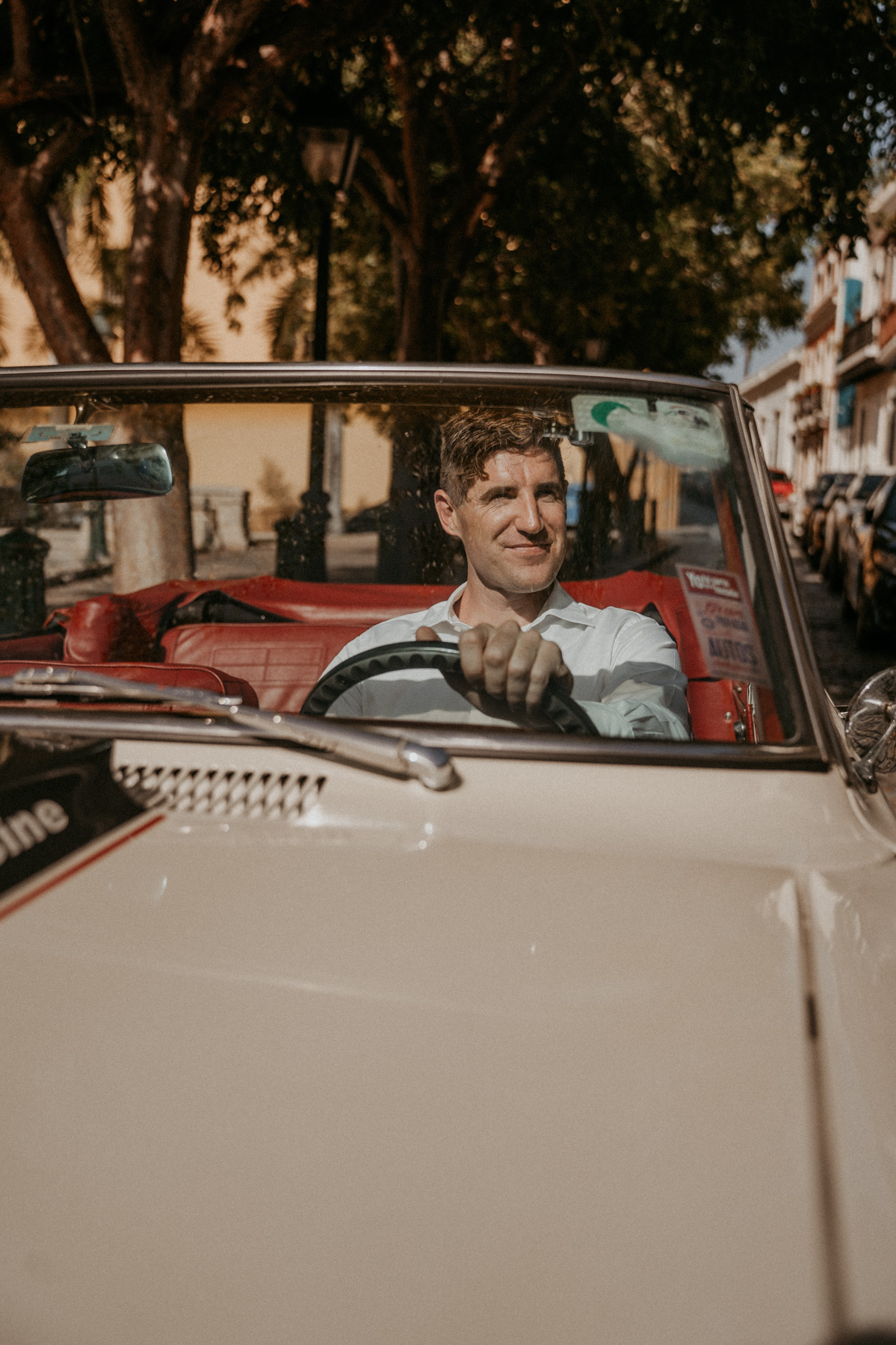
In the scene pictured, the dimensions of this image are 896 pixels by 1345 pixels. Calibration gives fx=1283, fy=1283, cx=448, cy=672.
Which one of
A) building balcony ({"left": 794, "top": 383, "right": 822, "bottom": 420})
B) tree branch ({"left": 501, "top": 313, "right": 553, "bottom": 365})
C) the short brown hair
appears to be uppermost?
building balcony ({"left": 794, "top": 383, "right": 822, "bottom": 420})

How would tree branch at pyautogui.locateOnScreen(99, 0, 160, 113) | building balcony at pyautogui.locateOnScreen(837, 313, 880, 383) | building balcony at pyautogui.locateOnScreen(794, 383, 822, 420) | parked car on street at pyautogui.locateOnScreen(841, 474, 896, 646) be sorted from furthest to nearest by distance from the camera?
building balcony at pyautogui.locateOnScreen(794, 383, 822, 420) → building balcony at pyautogui.locateOnScreen(837, 313, 880, 383) → parked car on street at pyautogui.locateOnScreen(841, 474, 896, 646) → tree branch at pyautogui.locateOnScreen(99, 0, 160, 113)

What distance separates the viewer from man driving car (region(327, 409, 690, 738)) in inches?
71.7

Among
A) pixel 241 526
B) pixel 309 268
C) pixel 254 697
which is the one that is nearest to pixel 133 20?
pixel 241 526

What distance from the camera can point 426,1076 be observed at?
3.99 ft

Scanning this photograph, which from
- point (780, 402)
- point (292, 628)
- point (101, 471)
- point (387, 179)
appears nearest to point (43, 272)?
point (387, 179)

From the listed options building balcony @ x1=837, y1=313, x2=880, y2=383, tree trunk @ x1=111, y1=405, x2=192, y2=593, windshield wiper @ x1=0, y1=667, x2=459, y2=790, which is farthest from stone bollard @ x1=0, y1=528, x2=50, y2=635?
building balcony @ x1=837, y1=313, x2=880, y2=383

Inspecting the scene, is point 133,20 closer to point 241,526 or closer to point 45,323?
point 45,323

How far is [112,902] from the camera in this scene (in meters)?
1.41

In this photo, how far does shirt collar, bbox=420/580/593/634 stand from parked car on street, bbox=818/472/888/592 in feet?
42.4

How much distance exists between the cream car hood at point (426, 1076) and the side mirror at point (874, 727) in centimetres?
23

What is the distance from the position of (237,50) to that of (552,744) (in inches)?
257

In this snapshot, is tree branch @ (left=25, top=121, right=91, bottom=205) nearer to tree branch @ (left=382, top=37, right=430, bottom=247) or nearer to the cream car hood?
tree branch @ (left=382, top=37, right=430, bottom=247)

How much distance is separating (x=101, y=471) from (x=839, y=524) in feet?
49.4

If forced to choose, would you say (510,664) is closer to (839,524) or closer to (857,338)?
(839,524)
